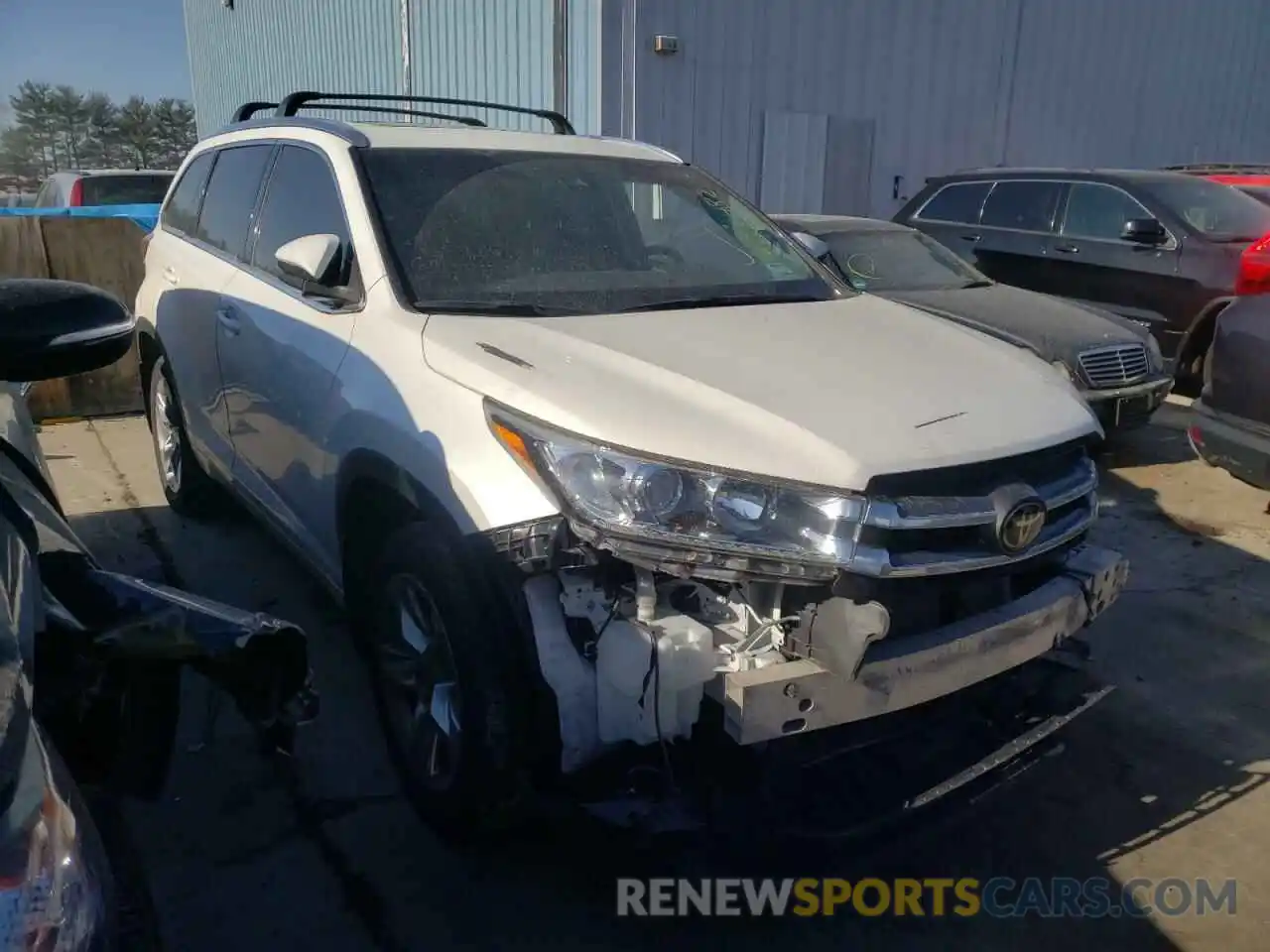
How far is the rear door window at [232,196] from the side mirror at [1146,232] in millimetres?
6163

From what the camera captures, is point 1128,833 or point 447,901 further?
point 1128,833

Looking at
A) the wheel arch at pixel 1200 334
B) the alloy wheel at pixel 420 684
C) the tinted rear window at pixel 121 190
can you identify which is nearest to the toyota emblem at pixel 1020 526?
the alloy wheel at pixel 420 684

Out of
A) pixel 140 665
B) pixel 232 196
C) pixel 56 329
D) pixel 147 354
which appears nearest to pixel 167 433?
pixel 147 354

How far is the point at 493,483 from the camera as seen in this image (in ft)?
7.80

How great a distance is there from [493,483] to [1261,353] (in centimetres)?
A: 429

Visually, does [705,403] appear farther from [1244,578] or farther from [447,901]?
[1244,578]

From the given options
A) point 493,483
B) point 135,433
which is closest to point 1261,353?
point 493,483

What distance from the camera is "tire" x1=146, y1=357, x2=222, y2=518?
4988 millimetres

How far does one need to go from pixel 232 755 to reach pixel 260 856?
0.54 metres

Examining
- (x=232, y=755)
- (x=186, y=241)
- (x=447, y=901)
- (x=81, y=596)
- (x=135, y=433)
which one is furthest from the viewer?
(x=135, y=433)

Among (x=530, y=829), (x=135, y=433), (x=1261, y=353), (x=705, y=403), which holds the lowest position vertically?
(x=135, y=433)

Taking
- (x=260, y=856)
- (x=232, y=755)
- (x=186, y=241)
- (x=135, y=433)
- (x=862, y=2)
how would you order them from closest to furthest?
1. (x=260, y=856)
2. (x=232, y=755)
3. (x=186, y=241)
4. (x=135, y=433)
5. (x=862, y=2)

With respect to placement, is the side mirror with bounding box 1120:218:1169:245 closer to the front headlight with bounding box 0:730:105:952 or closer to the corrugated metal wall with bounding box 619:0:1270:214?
the corrugated metal wall with bounding box 619:0:1270:214

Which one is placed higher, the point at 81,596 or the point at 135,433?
the point at 81,596
